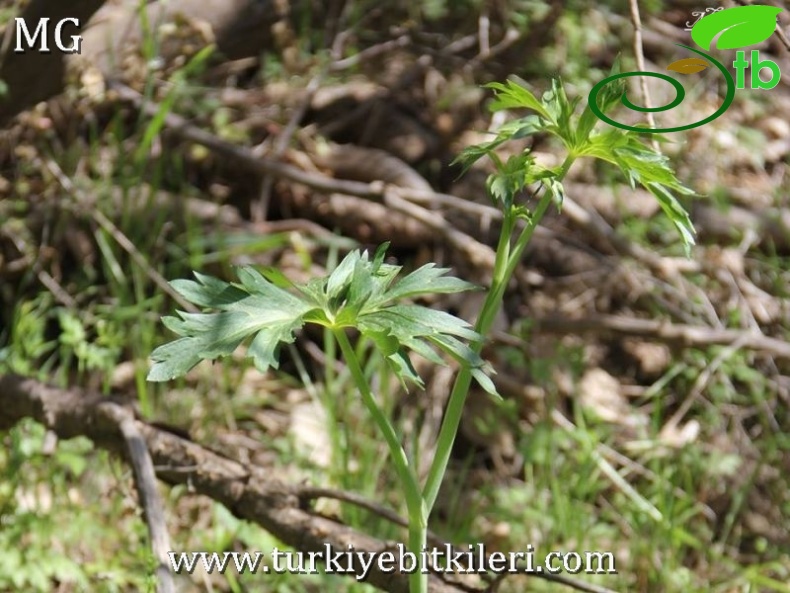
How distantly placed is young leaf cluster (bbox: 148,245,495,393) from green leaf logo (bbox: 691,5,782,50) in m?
1.33

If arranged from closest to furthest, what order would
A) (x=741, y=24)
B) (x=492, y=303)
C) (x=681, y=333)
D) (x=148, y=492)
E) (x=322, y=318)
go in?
(x=322, y=318) < (x=492, y=303) < (x=148, y=492) < (x=741, y=24) < (x=681, y=333)

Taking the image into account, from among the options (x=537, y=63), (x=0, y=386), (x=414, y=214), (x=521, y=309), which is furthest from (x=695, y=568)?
(x=537, y=63)

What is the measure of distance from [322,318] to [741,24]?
1758 millimetres

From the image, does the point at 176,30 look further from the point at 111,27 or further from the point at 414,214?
the point at 414,214

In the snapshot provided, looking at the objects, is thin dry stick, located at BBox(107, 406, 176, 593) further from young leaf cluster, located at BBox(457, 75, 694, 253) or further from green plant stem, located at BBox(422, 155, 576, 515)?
young leaf cluster, located at BBox(457, 75, 694, 253)

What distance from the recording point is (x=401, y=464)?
1.42m

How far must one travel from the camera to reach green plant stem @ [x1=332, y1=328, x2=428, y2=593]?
1.40m

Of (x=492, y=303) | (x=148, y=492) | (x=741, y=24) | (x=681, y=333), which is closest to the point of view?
(x=492, y=303)

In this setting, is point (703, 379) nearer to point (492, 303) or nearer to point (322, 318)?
point (492, 303)

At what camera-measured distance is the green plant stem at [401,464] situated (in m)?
1.40

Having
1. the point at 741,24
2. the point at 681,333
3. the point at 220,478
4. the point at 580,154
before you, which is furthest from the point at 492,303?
the point at 681,333

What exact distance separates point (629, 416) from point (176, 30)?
2019 mm

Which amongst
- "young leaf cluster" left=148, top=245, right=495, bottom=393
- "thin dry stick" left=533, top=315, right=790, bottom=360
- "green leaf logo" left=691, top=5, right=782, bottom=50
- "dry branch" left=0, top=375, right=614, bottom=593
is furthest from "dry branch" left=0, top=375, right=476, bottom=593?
"thin dry stick" left=533, top=315, right=790, bottom=360

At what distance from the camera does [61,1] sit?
275 centimetres
